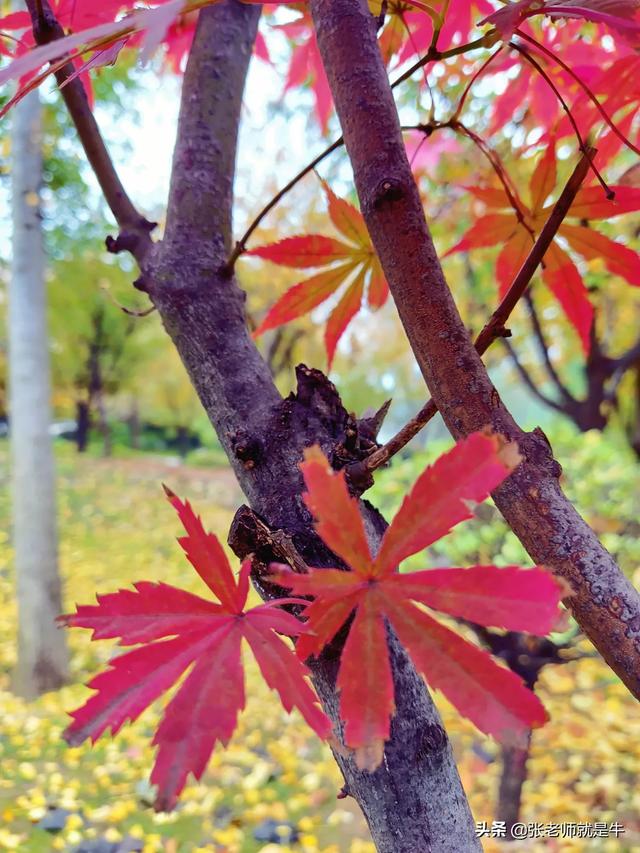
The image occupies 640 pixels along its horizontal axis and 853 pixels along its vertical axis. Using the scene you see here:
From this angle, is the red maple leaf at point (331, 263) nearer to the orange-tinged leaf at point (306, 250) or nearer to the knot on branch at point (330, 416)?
the orange-tinged leaf at point (306, 250)

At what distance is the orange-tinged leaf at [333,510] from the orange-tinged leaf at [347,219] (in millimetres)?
302

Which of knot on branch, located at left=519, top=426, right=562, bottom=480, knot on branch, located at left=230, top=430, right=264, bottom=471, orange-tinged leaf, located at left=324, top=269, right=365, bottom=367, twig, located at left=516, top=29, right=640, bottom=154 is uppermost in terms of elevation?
orange-tinged leaf, located at left=324, top=269, right=365, bottom=367

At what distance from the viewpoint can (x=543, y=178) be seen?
47 centimetres

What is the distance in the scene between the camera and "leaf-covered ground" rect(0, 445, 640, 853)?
1.41 metres

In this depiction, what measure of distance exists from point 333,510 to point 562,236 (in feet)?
1.14

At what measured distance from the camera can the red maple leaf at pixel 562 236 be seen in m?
0.45

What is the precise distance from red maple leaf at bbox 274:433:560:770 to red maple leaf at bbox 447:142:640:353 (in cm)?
26

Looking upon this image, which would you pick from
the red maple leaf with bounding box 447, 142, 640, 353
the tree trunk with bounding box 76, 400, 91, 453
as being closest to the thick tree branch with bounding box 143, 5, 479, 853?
the red maple leaf with bounding box 447, 142, 640, 353

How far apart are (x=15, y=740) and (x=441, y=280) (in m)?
2.15

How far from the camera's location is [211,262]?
504 mm

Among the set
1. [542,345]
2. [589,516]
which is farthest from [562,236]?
[542,345]

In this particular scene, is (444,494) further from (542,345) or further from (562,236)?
(542,345)

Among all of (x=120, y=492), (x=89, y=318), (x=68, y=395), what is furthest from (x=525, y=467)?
(x=68, y=395)

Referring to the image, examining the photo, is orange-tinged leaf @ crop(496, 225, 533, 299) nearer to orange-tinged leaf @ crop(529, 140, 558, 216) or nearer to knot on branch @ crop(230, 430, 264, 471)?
orange-tinged leaf @ crop(529, 140, 558, 216)
